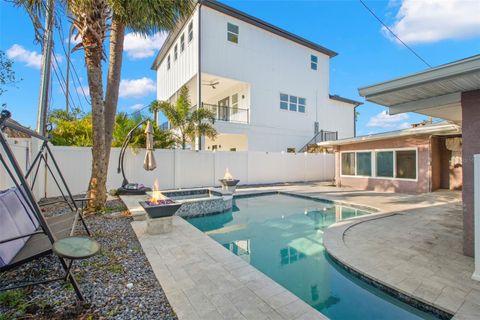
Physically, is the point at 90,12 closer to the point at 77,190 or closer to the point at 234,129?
the point at 77,190

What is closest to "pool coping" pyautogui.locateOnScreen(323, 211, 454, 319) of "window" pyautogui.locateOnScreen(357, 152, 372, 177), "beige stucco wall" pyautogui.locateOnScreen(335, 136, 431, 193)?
"beige stucco wall" pyautogui.locateOnScreen(335, 136, 431, 193)

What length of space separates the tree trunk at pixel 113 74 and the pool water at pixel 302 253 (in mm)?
4004

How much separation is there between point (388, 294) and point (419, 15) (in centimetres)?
1264

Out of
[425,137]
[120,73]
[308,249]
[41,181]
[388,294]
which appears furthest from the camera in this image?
[425,137]

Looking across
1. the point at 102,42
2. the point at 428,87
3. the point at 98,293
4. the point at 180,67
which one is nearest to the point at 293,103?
the point at 180,67

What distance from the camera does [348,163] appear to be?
15461mm

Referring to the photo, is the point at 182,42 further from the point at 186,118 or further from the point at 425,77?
the point at 425,77

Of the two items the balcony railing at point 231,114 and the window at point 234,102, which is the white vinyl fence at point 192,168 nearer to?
the balcony railing at point 231,114

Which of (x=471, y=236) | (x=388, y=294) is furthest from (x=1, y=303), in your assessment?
(x=471, y=236)

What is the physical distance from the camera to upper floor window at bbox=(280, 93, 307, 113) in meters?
19.8

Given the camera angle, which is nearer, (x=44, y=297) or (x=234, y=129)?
(x=44, y=297)

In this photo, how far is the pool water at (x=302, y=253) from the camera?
3322 millimetres

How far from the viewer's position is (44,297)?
9.53 ft

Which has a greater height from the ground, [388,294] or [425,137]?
[425,137]
